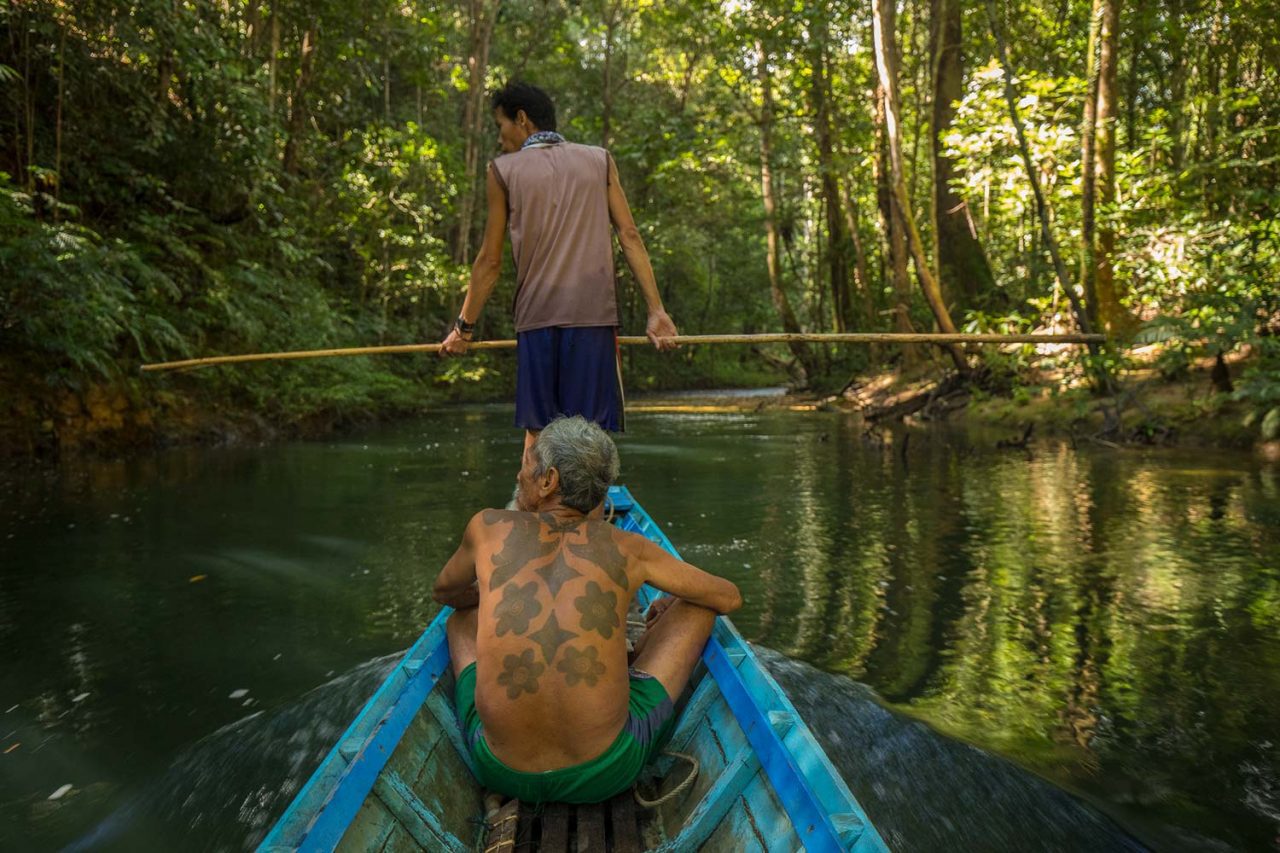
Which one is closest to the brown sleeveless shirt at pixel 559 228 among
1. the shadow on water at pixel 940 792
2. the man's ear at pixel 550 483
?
the man's ear at pixel 550 483

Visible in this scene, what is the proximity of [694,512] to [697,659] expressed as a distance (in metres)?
5.21

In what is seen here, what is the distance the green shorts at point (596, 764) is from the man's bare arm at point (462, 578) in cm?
34

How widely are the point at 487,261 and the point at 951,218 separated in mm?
14022

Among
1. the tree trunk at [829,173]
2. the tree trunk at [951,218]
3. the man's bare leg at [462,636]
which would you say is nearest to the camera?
the man's bare leg at [462,636]

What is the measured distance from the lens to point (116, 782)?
10.4ft

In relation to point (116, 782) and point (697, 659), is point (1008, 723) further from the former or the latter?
point (116, 782)


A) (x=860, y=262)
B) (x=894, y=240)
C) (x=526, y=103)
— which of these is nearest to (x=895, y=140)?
(x=894, y=240)

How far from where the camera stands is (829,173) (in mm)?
16906

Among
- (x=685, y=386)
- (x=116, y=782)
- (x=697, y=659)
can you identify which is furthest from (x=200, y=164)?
(x=685, y=386)

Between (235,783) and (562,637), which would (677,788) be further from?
(235,783)

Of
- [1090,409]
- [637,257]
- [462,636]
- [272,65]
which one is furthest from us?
[272,65]

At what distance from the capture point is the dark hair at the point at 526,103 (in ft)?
11.8

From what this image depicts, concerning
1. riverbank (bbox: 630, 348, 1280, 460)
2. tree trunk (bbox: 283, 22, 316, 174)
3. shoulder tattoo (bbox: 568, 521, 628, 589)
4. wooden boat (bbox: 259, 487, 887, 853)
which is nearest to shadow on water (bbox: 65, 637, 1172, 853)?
wooden boat (bbox: 259, 487, 887, 853)

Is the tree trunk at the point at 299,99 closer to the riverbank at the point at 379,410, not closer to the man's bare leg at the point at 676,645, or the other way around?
the riverbank at the point at 379,410
